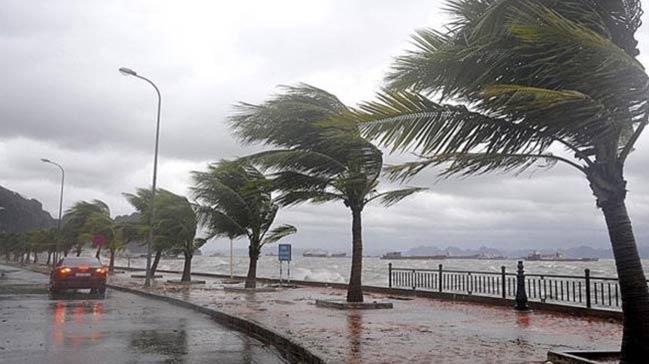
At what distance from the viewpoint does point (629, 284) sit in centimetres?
725

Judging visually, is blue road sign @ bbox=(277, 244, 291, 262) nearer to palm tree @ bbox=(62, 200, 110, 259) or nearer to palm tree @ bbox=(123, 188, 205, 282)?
palm tree @ bbox=(123, 188, 205, 282)

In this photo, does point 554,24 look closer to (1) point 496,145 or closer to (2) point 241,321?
(1) point 496,145

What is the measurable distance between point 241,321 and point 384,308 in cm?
512

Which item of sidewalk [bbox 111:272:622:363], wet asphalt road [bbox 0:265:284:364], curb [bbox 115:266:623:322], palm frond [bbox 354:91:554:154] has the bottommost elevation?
wet asphalt road [bbox 0:265:284:364]

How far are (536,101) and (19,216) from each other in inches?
7872

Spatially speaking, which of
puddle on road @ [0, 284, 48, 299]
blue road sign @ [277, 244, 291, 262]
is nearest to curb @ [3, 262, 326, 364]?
puddle on road @ [0, 284, 48, 299]

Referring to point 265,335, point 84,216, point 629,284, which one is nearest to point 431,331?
point 265,335

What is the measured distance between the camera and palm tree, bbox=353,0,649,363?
6.78 meters

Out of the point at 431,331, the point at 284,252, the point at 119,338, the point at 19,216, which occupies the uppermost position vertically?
the point at 19,216

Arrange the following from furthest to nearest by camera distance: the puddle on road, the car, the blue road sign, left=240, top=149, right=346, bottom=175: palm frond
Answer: the blue road sign, the puddle on road, the car, left=240, top=149, right=346, bottom=175: palm frond

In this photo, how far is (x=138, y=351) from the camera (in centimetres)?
976

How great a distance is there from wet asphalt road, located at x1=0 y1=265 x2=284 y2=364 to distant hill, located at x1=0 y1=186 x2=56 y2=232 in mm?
171381

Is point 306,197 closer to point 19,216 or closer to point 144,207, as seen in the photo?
point 144,207

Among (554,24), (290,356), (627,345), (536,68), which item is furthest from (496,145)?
(290,356)
